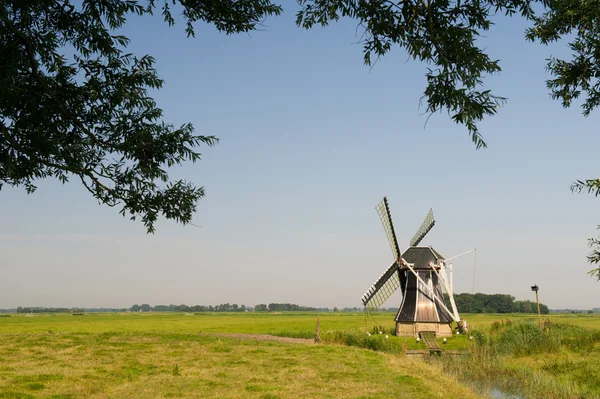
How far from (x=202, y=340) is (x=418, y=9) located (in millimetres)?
23442

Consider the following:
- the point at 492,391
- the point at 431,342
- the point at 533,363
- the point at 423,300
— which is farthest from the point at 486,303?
the point at 492,391

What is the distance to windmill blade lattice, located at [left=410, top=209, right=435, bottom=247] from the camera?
48.5 m

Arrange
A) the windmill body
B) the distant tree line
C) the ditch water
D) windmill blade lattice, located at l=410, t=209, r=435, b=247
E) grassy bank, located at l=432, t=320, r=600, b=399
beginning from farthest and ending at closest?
the distant tree line → windmill blade lattice, located at l=410, t=209, r=435, b=247 → the windmill body → grassy bank, located at l=432, t=320, r=600, b=399 → the ditch water

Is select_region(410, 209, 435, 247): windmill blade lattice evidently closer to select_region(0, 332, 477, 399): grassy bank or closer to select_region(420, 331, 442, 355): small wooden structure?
select_region(420, 331, 442, 355): small wooden structure

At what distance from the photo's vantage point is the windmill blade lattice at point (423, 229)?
1908 inches

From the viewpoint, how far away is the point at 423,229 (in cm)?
4872

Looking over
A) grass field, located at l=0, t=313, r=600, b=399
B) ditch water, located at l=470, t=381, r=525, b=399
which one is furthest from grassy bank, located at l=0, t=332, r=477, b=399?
ditch water, located at l=470, t=381, r=525, b=399

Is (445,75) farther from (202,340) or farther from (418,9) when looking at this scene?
(202,340)

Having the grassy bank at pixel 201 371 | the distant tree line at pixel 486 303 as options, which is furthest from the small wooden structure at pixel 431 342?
the distant tree line at pixel 486 303

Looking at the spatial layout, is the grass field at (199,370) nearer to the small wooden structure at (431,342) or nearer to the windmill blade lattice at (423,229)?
Answer: the small wooden structure at (431,342)

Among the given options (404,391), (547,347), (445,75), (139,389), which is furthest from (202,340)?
(445,75)

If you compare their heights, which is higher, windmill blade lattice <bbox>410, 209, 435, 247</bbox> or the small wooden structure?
windmill blade lattice <bbox>410, 209, 435, 247</bbox>

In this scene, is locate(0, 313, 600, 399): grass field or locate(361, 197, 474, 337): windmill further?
locate(361, 197, 474, 337): windmill

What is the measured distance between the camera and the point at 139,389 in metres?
16.5
